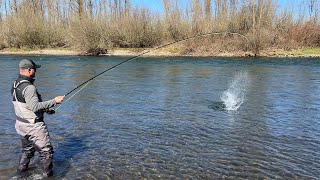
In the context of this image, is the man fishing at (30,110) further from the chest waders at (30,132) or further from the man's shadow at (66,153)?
the man's shadow at (66,153)

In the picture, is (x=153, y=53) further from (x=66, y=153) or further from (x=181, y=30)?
(x=66, y=153)

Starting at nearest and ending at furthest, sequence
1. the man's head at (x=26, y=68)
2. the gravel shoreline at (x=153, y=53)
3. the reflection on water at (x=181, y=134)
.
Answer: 1. the man's head at (x=26, y=68)
2. the reflection on water at (x=181, y=134)
3. the gravel shoreline at (x=153, y=53)

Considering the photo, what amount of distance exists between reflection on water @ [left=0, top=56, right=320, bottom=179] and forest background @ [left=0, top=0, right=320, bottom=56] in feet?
95.0

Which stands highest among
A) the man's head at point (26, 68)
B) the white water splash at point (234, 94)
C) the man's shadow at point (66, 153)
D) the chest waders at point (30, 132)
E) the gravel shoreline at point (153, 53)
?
the gravel shoreline at point (153, 53)

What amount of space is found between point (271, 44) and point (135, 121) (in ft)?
127

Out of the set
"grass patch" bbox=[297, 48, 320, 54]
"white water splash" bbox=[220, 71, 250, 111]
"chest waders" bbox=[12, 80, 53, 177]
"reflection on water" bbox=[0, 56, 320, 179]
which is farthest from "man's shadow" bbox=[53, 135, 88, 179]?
"grass patch" bbox=[297, 48, 320, 54]

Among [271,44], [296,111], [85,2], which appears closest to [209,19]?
[271,44]

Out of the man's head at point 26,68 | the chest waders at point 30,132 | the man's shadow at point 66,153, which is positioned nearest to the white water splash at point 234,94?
the man's shadow at point 66,153

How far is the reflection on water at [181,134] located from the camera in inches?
282

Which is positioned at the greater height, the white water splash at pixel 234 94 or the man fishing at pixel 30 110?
the man fishing at pixel 30 110

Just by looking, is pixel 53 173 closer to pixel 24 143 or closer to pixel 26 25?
pixel 24 143

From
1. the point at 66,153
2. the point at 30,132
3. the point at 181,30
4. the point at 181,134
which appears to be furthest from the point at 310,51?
the point at 30,132

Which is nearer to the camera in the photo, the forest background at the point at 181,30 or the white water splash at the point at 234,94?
the white water splash at the point at 234,94

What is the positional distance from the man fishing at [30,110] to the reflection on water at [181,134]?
752mm
